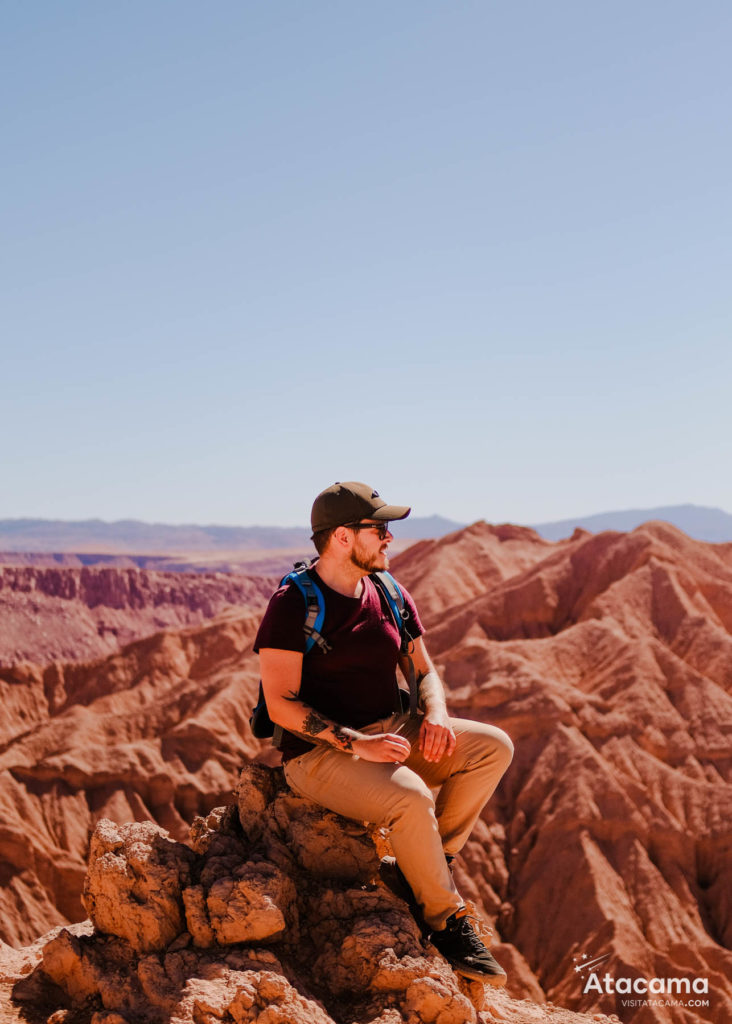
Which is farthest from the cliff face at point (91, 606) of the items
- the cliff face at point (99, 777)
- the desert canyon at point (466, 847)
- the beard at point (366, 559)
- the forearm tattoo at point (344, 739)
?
the forearm tattoo at point (344, 739)

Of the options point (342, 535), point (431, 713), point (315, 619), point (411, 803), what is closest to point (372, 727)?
point (431, 713)

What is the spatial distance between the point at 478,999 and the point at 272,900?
1180mm

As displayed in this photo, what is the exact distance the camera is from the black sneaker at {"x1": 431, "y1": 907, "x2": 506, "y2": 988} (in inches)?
187

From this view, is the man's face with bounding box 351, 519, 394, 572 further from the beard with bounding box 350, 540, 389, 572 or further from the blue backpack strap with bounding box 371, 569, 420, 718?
the blue backpack strap with bounding box 371, 569, 420, 718

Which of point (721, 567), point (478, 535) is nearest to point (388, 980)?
point (721, 567)

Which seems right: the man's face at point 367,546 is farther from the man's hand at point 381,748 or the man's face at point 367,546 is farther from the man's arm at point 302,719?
the man's hand at point 381,748

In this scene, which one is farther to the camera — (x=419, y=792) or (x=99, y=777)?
(x=99, y=777)

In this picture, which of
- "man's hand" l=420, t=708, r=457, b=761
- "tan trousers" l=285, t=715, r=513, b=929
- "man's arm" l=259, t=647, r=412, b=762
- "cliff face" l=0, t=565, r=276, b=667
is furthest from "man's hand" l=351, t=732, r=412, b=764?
"cliff face" l=0, t=565, r=276, b=667

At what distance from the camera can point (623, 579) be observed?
122 ft

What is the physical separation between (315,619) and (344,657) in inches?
11.0

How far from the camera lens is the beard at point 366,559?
500 centimetres

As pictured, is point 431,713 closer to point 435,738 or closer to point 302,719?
point 435,738

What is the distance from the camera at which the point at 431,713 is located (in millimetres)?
5062

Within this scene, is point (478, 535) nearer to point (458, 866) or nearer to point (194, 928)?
point (458, 866)
